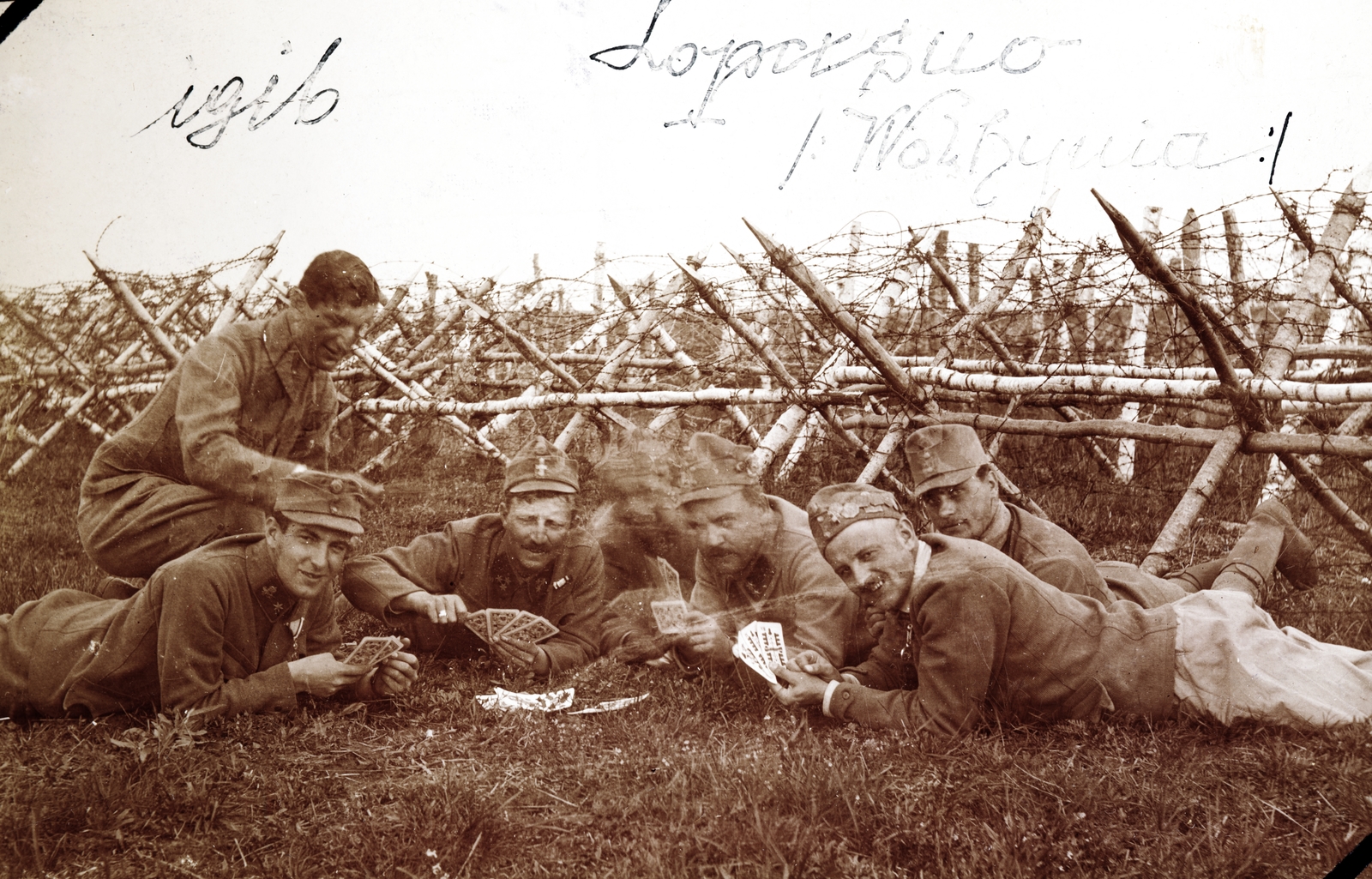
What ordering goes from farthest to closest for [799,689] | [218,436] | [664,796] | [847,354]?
[847,354]
[218,436]
[799,689]
[664,796]

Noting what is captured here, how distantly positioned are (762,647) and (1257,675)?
1925 mm

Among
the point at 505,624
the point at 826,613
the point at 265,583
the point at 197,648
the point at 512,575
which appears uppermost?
the point at 265,583

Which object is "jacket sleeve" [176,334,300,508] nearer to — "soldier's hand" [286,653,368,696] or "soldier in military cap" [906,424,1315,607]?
"soldier's hand" [286,653,368,696]

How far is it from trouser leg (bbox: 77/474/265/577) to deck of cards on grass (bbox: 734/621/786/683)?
7.28 feet

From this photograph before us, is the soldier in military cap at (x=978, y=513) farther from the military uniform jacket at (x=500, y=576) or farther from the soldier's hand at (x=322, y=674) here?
the soldier's hand at (x=322, y=674)

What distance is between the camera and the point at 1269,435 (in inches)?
187

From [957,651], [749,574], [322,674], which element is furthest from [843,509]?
[322,674]

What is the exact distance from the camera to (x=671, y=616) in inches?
174

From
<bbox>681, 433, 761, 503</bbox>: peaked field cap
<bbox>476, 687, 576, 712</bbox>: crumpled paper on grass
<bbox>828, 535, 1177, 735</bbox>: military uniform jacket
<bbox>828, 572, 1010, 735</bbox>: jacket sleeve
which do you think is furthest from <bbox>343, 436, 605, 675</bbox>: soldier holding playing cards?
<bbox>828, 572, 1010, 735</bbox>: jacket sleeve

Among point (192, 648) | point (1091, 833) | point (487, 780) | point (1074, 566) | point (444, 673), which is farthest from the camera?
point (444, 673)

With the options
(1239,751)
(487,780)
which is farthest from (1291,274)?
(487,780)

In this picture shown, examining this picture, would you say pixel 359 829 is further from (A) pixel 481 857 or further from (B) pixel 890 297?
(B) pixel 890 297

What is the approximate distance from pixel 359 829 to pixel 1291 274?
18.9 feet

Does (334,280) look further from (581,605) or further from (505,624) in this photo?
(581,605)
